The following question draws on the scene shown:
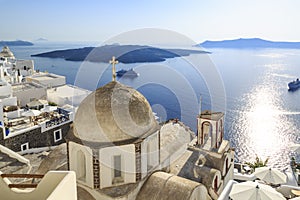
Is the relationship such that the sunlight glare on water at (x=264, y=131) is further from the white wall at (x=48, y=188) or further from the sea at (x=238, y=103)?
the white wall at (x=48, y=188)

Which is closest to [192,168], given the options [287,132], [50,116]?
[50,116]

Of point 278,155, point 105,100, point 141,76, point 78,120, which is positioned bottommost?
point 278,155

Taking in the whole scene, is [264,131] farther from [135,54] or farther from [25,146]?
[135,54]

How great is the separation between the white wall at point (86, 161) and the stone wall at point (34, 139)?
6.40m

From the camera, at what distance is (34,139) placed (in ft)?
47.9

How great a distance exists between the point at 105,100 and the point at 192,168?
3.98 metres

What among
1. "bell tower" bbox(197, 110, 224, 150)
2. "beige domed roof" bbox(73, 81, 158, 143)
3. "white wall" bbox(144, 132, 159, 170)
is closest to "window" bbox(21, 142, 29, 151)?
"beige domed roof" bbox(73, 81, 158, 143)

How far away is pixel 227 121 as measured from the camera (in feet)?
127

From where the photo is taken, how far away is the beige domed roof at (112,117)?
787cm

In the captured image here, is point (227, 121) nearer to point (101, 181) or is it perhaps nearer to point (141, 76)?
point (141, 76)

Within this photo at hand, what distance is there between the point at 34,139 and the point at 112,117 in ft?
27.9

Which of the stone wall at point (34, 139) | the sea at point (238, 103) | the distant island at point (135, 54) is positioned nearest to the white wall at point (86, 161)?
the stone wall at point (34, 139)

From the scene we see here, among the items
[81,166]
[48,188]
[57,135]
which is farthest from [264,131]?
[48,188]

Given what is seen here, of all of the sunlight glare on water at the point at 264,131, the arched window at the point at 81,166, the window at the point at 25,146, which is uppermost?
the arched window at the point at 81,166
